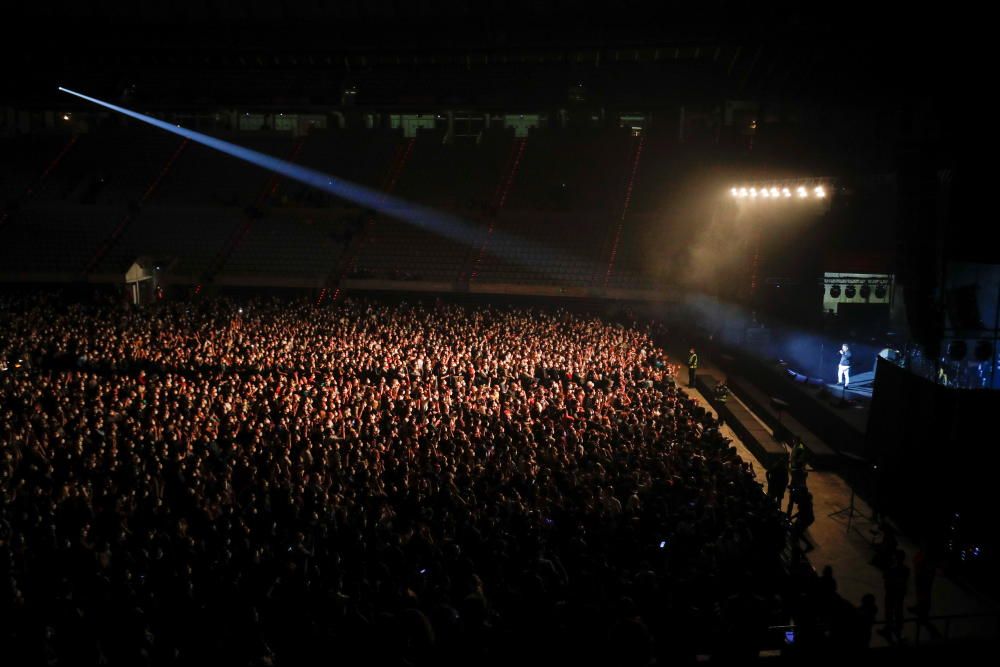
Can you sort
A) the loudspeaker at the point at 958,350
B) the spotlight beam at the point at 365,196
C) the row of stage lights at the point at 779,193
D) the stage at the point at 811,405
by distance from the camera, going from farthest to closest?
the spotlight beam at the point at 365,196
the row of stage lights at the point at 779,193
the stage at the point at 811,405
the loudspeaker at the point at 958,350

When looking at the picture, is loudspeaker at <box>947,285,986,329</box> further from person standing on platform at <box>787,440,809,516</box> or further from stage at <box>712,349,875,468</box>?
person standing on platform at <box>787,440,809,516</box>

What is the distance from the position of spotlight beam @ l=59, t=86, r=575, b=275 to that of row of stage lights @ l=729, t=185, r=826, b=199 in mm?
6300

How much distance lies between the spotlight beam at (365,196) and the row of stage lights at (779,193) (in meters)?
6.30

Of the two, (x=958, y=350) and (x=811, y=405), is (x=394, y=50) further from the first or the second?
(x=958, y=350)

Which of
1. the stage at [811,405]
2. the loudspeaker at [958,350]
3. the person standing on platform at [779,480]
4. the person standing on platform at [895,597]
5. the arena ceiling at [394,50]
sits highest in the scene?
the arena ceiling at [394,50]

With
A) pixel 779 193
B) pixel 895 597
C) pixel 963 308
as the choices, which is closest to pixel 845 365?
pixel 963 308

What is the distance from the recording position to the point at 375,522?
8164mm

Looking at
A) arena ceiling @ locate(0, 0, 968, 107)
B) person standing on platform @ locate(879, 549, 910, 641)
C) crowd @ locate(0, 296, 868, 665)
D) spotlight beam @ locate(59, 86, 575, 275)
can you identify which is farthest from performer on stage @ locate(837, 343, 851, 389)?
spotlight beam @ locate(59, 86, 575, 275)

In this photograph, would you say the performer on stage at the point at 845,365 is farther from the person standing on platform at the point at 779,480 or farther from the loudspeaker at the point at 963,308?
the person standing on platform at the point at 779,480

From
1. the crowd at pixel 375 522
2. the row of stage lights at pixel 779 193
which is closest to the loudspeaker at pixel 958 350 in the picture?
the crowd at pixel 375 522

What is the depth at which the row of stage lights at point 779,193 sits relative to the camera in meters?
15.5

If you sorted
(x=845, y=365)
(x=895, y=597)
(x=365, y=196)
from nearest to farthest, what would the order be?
1. (x=895, y=597)
2. (x=845, y=365)
3. (x=365, y=196)

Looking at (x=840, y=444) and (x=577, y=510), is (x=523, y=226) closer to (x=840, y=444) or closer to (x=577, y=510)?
(x=840, y=444)

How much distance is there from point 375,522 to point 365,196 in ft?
72.2
